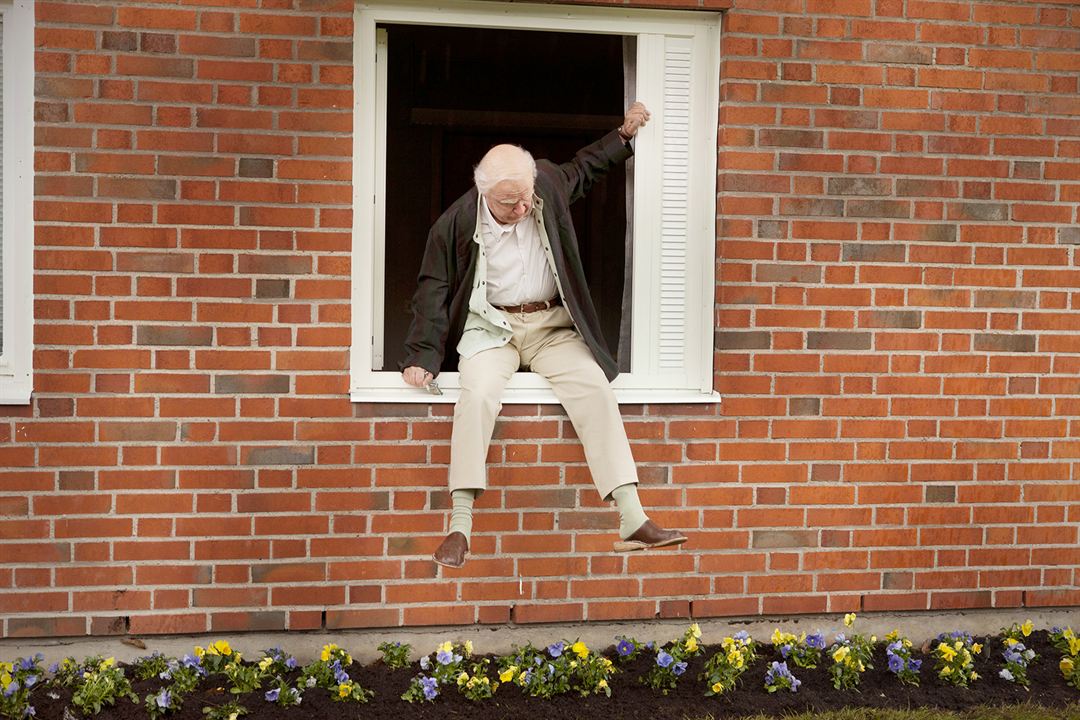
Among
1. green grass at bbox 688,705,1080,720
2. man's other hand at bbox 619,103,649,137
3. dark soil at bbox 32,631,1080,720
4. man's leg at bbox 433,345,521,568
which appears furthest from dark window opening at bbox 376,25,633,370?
green grass at bbox 688,705,1080,720

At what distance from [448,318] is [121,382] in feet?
4.16

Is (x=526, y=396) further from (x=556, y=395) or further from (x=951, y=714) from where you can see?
(x=951, y=714)

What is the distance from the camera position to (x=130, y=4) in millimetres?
4078

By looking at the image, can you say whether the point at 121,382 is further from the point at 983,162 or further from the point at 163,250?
the point at 983,162

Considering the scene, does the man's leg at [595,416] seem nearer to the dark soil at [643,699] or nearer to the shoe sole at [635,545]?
the shoe sole at [635,545]

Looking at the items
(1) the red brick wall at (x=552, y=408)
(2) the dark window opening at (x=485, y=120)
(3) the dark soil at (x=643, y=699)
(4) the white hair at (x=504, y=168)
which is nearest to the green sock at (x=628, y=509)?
(1) the red brick wall at (x=552, y=408)

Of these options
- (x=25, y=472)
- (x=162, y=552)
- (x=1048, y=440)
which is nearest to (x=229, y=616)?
(x=162, y=552)

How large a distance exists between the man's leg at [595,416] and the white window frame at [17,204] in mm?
1897

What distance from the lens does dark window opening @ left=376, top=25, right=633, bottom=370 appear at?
7078 millimetres

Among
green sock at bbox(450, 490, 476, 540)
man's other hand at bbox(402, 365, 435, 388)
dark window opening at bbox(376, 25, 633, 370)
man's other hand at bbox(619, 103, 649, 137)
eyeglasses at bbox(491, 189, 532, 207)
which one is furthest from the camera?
dark window opening at bbox(376, 25, 633, 370)

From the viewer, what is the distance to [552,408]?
14.4 ft

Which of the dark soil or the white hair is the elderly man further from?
the dark soil

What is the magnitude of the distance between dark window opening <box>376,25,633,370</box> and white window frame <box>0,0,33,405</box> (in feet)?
9.37

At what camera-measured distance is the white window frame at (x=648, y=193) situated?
4.32 metres
